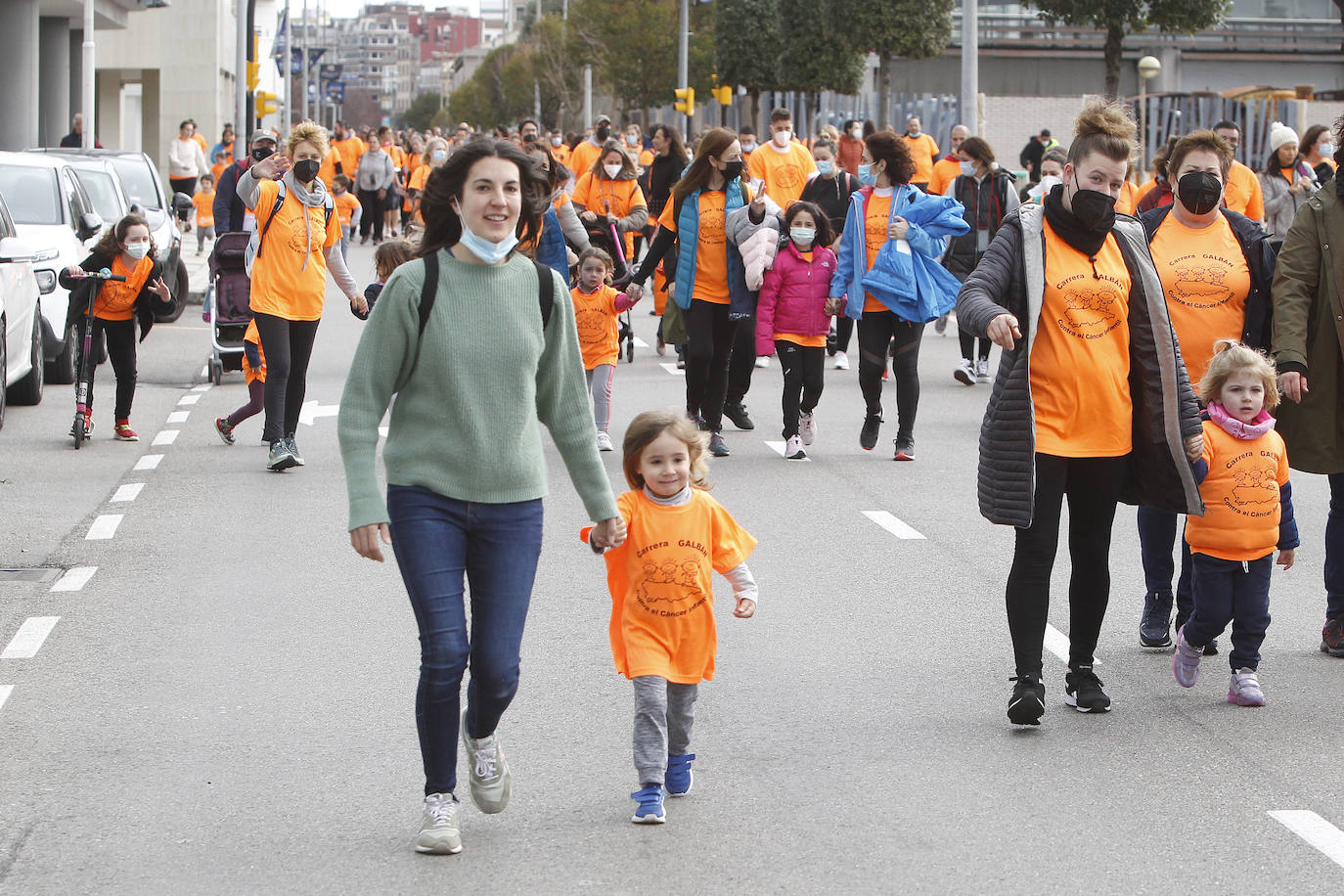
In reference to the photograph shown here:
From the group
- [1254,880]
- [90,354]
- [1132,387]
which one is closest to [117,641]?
[1132,387]

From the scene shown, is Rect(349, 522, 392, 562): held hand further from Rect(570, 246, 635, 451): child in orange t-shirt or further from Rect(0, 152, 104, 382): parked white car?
Rect(0, 152, 104, 382): parked white car

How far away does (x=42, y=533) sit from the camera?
9508mm

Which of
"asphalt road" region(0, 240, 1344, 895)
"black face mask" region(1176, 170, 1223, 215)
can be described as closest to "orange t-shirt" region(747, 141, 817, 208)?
"asphalt road" region(0, 240, 1344, 895)

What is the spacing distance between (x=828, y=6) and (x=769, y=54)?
10.1 metres

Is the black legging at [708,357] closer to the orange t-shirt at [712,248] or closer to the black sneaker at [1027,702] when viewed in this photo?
the orange t-shirt at [712,248]

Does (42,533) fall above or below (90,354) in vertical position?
below

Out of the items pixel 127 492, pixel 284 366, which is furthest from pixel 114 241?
pixel 127 492

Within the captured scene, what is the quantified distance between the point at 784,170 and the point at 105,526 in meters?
9.93

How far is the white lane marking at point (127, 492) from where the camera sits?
10.5m

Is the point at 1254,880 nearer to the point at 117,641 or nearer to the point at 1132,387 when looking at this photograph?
the point at 1132,387

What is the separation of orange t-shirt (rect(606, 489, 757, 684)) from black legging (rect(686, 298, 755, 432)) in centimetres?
702

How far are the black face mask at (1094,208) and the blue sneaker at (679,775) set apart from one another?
6.69 feet

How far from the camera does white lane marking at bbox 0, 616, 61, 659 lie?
707 centimetres

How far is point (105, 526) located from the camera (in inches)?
382
